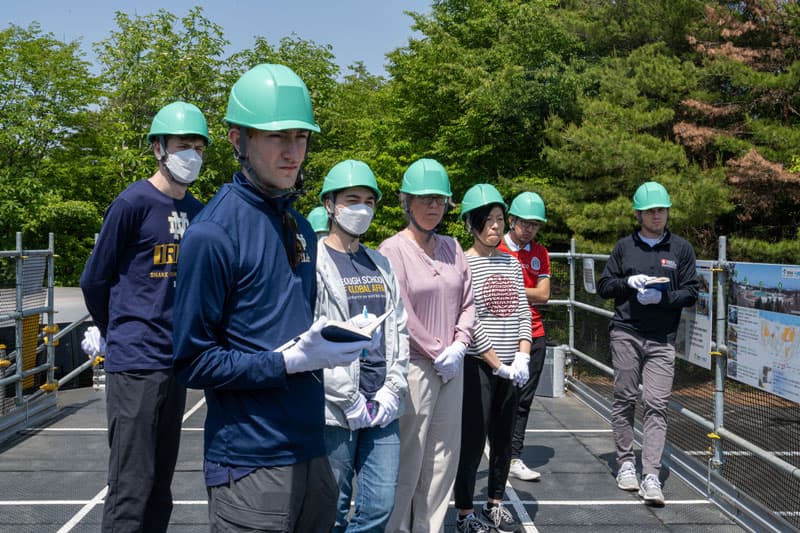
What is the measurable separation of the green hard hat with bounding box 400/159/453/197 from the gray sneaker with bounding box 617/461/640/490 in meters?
3.04

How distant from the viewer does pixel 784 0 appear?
16.4 m

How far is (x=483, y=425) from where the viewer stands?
15.8 ft

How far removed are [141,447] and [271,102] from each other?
Result: 6.66 feet

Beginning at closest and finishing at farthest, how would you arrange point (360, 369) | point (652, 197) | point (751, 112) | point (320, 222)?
point (360, 369), point (652, 197), point (320, 222), point (751, 112)

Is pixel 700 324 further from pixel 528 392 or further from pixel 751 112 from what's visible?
pixel 751 112

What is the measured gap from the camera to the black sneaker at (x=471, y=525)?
189 inches

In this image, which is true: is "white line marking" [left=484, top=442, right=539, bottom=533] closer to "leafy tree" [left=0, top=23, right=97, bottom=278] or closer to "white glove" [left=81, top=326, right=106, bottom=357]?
"white glove" [left=81, top=326, right=106, bottom=357]

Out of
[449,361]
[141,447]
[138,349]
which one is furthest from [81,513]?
[449,361]

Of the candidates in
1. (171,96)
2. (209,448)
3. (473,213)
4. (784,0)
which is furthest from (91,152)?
(209,448)

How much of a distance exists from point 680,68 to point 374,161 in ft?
40.7

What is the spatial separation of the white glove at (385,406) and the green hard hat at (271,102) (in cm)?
A: 172

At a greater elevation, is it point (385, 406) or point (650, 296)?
point (650, 296)

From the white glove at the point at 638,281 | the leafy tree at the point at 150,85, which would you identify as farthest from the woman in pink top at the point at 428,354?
the leafy tree at the point at 150,85

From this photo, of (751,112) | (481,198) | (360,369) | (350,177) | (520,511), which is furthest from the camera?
(751,112)
